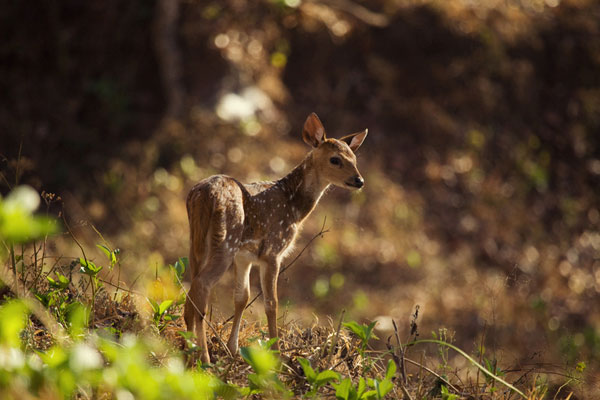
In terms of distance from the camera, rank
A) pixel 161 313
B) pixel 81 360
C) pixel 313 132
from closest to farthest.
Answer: pixel 81 360
pixel 161 313
pixel 313 132

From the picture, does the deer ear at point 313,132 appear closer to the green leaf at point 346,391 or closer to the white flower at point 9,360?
the green leaf at point 346,391

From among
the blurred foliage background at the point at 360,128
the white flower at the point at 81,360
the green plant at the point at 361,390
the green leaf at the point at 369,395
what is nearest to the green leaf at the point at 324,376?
the green plant at the point at 361,390

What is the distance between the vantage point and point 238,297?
470cm

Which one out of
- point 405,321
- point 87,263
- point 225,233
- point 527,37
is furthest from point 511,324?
point 87,263

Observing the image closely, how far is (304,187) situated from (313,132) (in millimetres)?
464

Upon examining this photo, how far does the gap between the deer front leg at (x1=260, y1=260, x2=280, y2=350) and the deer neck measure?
2.03 ft

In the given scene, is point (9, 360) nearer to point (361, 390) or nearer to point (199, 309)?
point (361, 390)

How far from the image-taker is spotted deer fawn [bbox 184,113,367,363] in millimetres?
4363

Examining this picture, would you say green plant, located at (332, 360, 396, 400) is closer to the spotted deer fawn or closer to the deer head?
the spotted deer fawn

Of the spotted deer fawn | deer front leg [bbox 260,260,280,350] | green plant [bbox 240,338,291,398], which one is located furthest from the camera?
deer front leg [bbox 260,260,280,350]

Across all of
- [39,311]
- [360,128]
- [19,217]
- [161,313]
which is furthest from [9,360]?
[360,128]

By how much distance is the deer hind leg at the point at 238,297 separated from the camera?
14.4 ft

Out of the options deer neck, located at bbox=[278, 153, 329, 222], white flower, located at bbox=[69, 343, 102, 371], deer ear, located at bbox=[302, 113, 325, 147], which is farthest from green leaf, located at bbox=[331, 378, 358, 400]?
deer ear, located at bbox=[302, 113, 325, 147]

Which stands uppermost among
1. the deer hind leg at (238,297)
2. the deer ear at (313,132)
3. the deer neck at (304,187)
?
the deer ear at (313,132)
